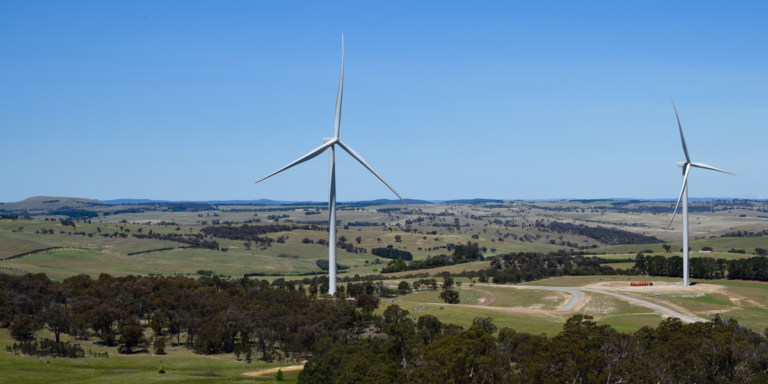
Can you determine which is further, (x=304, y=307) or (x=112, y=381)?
(x=304, y=307)

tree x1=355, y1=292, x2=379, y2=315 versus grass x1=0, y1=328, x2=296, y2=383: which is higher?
tree x1=355, y1=292, x2=379, y2=315

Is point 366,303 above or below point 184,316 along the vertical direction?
above

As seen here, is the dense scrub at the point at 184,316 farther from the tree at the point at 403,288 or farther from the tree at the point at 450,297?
the tree at the point at 403,288

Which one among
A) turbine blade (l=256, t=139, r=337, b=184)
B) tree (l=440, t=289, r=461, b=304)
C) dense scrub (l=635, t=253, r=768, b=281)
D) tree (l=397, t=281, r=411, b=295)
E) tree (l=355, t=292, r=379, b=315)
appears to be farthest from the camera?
dense scrub (l=635, t=253, r=768, b=281)

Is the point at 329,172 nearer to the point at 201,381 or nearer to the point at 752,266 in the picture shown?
the point at 201,381

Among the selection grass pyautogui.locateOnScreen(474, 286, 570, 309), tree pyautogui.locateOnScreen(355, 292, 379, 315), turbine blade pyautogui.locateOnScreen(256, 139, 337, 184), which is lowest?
grass pyautogui.locateOnScreen(474, 286, 570, 309)

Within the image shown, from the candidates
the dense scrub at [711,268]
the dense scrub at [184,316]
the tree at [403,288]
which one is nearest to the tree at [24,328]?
the dense scrub at [184,316]

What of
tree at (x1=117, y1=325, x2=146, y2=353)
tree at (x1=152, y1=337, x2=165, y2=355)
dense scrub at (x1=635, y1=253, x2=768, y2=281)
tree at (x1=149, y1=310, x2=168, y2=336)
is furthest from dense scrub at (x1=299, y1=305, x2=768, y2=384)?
dense scrub at (x1=635, y1=253, x2=768, y2=281)

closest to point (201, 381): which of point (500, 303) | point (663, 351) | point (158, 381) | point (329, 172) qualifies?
point (158, 381)

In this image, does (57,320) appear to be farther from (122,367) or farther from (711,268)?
(711,268)

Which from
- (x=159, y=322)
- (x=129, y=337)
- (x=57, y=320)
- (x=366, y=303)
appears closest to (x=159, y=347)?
(x=129, y=337)

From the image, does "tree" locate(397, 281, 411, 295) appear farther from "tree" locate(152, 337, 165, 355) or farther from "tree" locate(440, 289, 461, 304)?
"tree" locate(152, 337, 165, 355)
